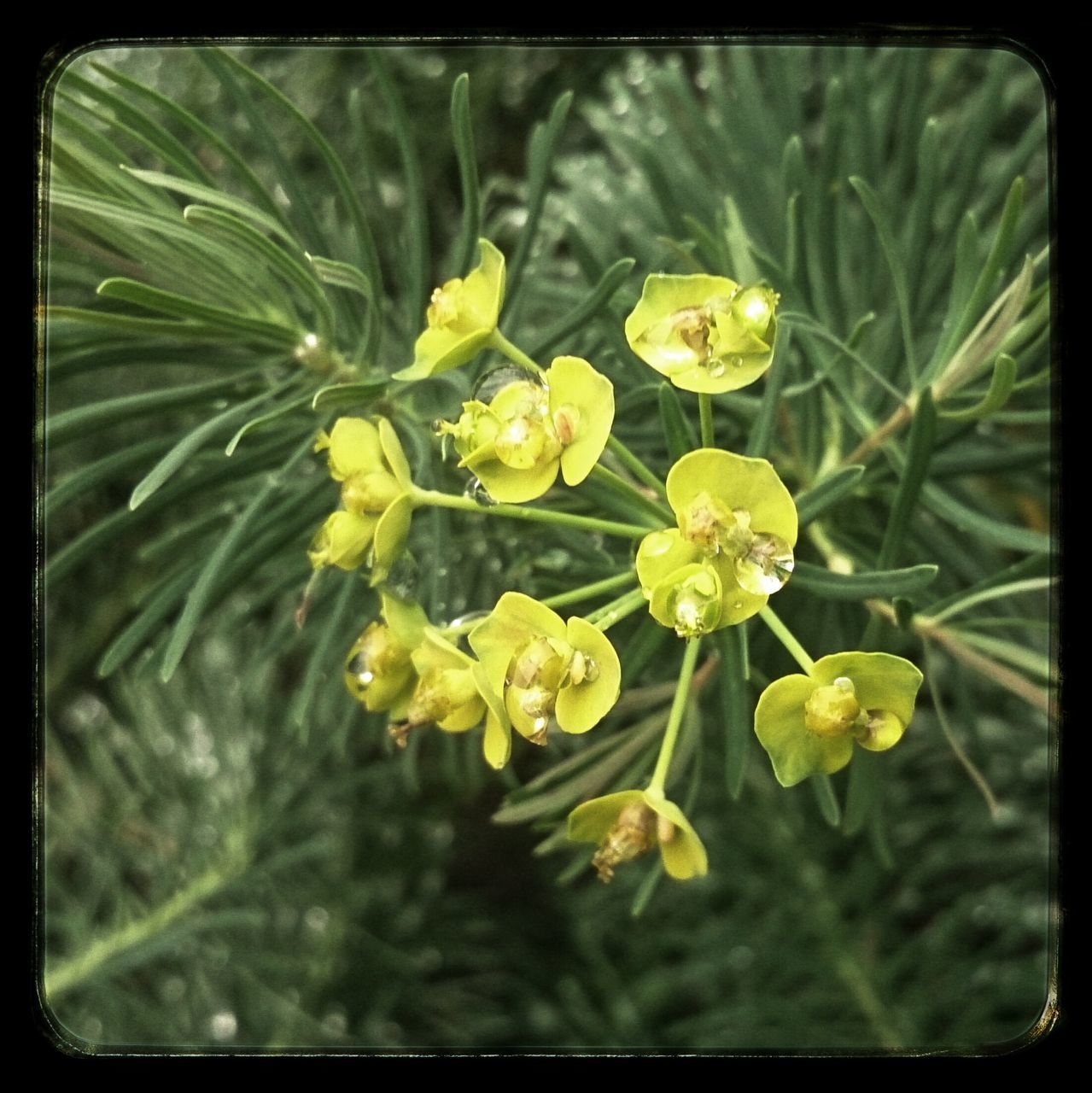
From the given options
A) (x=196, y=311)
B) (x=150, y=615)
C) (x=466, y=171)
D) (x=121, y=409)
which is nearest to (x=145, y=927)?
(x=150, y=615)

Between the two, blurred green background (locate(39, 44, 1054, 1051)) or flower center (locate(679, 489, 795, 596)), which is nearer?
flower center (locate(679, 489, 795, 596))

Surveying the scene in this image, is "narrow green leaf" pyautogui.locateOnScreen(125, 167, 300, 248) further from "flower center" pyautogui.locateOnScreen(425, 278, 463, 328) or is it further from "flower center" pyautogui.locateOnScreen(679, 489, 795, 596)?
"flower center" pyautogui.locateOnScreen(679, 489, 795, 596)

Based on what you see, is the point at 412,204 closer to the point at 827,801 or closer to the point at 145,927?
the point at 827,801

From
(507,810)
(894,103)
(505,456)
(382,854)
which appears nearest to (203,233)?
(505,456)

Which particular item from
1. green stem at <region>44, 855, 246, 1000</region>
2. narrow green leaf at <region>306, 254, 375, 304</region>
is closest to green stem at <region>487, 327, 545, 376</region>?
narrow green leaf at <region>306, 254, 375, 304</region>

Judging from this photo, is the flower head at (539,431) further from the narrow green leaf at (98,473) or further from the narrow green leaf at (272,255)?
the narrow green leaf at (98,473)
